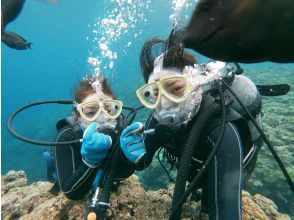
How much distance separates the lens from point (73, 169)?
3537mm

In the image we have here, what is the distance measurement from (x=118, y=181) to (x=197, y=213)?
3.46 ft

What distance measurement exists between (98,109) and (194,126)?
142cm

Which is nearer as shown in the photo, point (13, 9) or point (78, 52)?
point (13, 9)

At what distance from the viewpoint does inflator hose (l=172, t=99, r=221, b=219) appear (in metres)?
2.26

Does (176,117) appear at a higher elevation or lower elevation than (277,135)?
lower

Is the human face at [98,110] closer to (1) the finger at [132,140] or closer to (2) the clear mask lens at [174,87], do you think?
(1) the finger at [132,140]

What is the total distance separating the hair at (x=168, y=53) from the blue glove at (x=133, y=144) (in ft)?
2.77

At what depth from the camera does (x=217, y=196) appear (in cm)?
236

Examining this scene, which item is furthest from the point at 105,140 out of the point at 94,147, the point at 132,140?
the point at 132,140

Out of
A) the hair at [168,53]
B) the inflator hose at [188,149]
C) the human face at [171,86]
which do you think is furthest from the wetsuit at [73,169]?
the hair at [168,53]

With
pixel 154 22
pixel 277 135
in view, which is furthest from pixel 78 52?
pixel 277 135

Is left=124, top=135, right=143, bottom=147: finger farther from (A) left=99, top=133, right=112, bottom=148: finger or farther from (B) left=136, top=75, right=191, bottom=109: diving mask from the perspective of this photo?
(B) left=136, top=75, right=191, bottom=109: diving mask

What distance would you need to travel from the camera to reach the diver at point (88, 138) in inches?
115

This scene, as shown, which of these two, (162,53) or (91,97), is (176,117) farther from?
(91,97)
